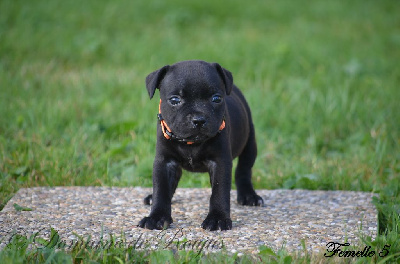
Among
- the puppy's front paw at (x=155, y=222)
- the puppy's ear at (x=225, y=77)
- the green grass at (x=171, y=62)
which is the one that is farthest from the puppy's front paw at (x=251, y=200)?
the puppy's ear at (x=225, y=77)

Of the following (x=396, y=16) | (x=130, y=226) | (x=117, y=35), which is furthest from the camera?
(x=396, y=16)

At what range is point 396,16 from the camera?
14594 millimetres

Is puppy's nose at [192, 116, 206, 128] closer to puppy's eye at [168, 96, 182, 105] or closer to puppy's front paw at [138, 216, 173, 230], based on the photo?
puppy's eye at [168, 96, 182, 105]

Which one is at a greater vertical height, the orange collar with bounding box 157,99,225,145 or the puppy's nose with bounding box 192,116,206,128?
the puppy's nose with bounding box 192,116,206,128

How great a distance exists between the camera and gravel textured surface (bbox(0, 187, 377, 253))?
3.87m

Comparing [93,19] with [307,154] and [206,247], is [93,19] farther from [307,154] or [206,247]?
[206,247]

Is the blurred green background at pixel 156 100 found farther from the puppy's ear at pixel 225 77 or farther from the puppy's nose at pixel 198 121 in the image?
the puppy's nose at pixel 198 121

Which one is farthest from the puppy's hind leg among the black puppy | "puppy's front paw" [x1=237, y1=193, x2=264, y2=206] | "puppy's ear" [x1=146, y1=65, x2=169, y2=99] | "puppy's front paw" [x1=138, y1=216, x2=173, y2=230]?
"puppy's ear" [x1=146, y1=65, x2=169, y2=99]

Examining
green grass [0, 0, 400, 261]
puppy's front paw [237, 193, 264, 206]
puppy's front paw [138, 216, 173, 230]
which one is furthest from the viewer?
green grass [0, 0, 400, 261]

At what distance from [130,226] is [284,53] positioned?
21.8 feet

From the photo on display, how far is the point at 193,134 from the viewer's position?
390 cm

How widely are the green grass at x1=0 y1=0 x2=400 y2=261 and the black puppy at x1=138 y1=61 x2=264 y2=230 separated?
1241 mm

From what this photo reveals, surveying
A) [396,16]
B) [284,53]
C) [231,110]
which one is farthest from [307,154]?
[396,16]

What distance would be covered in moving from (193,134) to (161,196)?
62 cm
